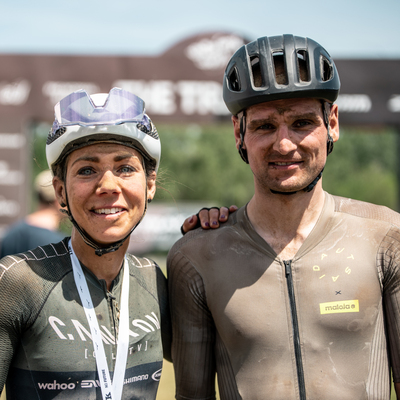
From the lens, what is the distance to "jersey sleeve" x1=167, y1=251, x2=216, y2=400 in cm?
285

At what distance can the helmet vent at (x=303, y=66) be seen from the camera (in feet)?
9.27

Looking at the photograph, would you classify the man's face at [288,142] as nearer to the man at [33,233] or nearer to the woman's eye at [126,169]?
the woman's eye at [126,169]

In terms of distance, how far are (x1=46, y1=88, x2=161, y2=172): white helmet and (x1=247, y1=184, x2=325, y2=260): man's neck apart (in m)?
0.79

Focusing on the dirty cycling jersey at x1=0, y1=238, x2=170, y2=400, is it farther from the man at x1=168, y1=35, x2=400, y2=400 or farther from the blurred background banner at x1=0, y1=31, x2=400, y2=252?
the blurred background banner at x1=0, y1=31, x2=400, y2=252

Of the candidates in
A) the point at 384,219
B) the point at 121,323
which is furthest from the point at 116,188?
the point at 384,219

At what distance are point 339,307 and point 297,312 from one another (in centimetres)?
23

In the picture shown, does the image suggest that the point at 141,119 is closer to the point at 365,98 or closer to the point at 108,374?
the point at 108,374

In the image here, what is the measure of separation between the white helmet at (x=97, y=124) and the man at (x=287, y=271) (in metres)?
0.62

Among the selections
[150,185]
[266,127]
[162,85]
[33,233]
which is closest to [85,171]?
[150,185]

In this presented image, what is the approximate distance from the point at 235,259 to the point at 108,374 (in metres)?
0.95

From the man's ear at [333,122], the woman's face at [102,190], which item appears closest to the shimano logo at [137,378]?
the woman's face at [102,190]

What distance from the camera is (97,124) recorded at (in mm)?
2607

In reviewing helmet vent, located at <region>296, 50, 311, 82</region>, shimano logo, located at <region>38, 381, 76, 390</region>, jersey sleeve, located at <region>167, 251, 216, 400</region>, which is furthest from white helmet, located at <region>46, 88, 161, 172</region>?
shimano logo, located at <region>38, 381, 76, 390</region>

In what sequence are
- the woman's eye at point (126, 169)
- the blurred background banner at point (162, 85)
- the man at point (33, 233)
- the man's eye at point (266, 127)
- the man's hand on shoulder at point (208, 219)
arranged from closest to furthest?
the woman's eye at point (126, 169), the man's eye at point (266, 127), the man's hand on shoulder at point (208, 219), the man at point (33, 233), the blurred background banner at point (162, 85)
